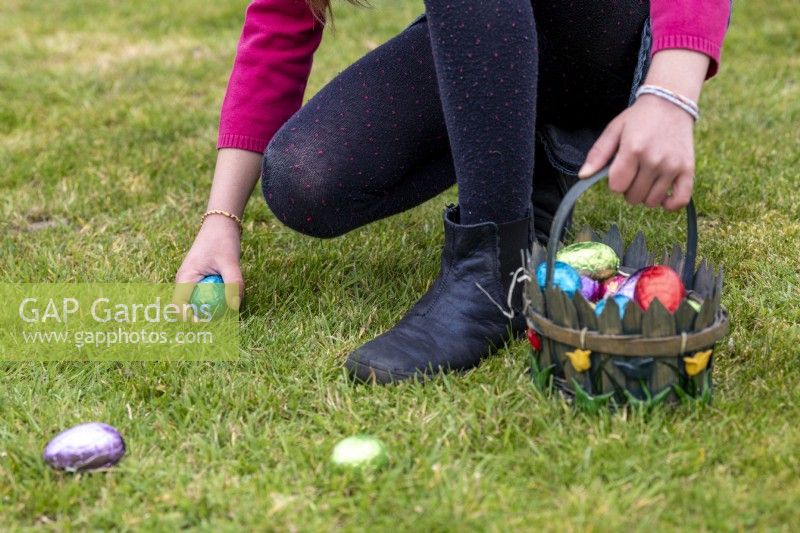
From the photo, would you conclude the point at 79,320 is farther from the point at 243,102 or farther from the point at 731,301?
the point at 731,301

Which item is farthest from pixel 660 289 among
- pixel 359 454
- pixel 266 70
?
pixel 266 70

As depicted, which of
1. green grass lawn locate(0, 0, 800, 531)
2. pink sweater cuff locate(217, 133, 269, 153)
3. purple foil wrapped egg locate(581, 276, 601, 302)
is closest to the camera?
green grass lawn locate(0, 0, 800, 531)

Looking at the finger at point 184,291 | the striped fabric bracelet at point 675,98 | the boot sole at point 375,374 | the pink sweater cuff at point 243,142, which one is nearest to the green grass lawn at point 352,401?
the boot sole at point 375,374

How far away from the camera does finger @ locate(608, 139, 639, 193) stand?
4.09ft

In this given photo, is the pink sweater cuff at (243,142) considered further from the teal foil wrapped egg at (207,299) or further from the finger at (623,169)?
the finger at (623,169)

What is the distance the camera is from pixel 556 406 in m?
1.38

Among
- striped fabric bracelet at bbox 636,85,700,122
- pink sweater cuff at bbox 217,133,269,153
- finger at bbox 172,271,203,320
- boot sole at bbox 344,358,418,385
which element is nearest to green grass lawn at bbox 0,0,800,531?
boot sole at bbox 344,358,418,385

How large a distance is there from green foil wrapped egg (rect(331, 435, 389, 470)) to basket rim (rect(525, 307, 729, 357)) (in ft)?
0.98

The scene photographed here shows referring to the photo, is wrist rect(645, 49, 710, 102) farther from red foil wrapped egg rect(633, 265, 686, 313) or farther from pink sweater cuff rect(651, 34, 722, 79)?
red foil wrapped egg rect(633, 265, 686, 313)

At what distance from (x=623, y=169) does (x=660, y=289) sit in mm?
200

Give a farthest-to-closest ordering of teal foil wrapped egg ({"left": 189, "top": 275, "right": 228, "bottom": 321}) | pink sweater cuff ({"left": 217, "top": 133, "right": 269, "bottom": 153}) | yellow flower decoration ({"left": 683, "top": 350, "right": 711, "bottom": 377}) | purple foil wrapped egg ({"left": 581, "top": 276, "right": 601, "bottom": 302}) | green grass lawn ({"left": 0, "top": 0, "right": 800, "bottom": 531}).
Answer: pink sweater cuff ({"left": 217, "top": 133, "right": 269, "bottom": 153})
teal foil wrapped egg ({"left": 189, "top": 275, "right": 228, "bottom": 321})
purple foil wrapped egg ({"left": 581, "top": 276, "right": 601, "bottom": 302})
yellow flower decoration ({"left": 683, "top": 350, "right": 711, "bottom": 377})
green grass lawn ({"left": 0, "top": 0, "right": 800, "bottom": 531})

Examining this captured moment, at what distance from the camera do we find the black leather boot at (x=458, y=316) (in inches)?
59.5

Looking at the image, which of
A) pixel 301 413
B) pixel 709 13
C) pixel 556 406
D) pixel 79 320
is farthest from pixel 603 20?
pixel 79 320

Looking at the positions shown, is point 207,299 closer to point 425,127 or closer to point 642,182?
point 425,127
